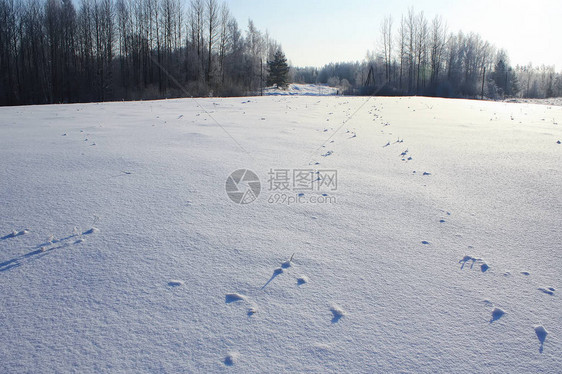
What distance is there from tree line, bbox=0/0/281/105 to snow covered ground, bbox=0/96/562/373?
24992mm

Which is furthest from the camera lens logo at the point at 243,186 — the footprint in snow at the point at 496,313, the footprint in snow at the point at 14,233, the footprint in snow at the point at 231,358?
the footprint in snow at the point at 496,313

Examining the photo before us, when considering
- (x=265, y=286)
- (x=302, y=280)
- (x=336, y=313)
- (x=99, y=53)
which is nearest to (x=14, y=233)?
(x=265, y=286)

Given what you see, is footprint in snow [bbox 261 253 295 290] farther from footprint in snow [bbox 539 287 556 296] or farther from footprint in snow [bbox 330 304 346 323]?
footprint in snow [bbox 539 287 556 296]

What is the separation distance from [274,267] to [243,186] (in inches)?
52.4

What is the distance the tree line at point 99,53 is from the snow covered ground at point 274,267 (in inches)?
984

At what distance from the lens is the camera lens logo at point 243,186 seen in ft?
8.95

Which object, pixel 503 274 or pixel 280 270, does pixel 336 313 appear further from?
pixel 503 274

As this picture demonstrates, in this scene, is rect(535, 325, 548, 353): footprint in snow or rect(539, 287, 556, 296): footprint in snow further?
rect(539, 287, 556, 296): footprint in snow

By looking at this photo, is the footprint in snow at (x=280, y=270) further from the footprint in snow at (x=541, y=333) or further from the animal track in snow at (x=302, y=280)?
the footprint in snow at (x=541, y=333)

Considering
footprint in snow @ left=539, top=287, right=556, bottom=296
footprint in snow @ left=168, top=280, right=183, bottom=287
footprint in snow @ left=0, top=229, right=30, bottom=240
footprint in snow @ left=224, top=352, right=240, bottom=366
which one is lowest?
footprint in snow @ left=224, top=352, right=240, bottom=366

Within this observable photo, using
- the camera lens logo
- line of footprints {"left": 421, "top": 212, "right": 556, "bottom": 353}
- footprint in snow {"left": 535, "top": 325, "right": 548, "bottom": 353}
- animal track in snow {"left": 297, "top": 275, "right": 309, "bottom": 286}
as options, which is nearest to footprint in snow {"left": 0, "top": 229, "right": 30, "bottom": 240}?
the camera lens logo

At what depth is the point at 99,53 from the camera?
106ft

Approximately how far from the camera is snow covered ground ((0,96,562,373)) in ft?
4.05

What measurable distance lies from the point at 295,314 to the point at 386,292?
47 cm
